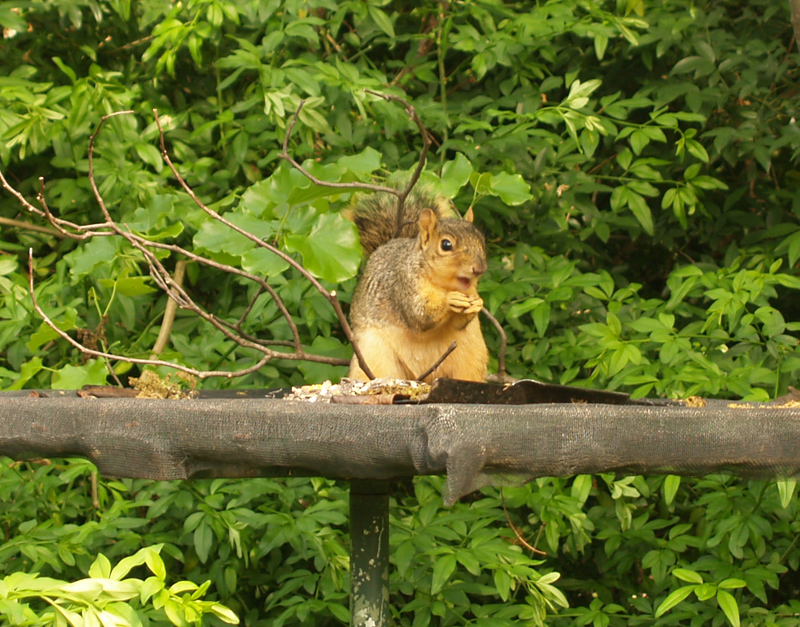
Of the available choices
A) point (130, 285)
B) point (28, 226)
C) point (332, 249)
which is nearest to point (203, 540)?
point (130, 285)

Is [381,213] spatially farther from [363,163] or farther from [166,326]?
[166,326]

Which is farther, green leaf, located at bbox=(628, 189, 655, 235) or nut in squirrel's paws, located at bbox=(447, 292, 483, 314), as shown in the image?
green leaf, located at bbox=(628, 189, 655, 235)

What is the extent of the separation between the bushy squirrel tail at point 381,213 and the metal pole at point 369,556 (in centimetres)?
57

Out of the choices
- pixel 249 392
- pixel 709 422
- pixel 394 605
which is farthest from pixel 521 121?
pixel 709 422

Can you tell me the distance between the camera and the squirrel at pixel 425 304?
1385 mm

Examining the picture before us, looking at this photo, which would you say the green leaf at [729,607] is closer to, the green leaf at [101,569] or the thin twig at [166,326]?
the green leaf at [101,569]

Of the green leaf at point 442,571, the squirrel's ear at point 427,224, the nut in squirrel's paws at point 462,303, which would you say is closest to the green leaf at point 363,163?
the squirrel's ear at point 427,224

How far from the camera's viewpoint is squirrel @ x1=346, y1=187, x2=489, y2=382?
4.54 feet

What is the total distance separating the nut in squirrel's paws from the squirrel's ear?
0.10m

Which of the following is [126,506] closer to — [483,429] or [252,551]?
[252,551]

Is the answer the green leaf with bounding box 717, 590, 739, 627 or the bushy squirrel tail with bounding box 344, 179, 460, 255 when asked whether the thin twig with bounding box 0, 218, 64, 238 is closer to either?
the bushy squirrel tail with bounding box 344, 179, 460, 255

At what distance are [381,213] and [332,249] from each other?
0.31 metres

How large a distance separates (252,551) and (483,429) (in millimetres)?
1125

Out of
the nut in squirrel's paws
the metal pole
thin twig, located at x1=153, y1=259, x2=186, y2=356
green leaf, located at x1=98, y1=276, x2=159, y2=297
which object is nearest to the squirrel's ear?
the nut in squirrel's paws
